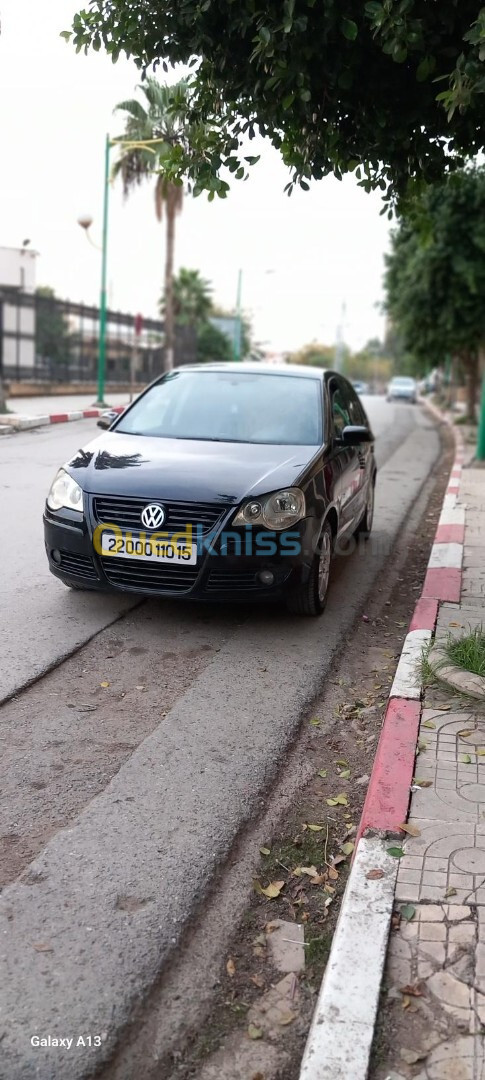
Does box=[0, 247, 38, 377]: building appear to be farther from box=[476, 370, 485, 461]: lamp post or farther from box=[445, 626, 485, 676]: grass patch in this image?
box=[445, 626, 485, 676]: grass patch

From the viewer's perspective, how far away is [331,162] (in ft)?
18.4

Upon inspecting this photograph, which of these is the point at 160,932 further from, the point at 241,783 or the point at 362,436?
the point at 362,436

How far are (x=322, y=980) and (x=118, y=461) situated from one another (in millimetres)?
3544

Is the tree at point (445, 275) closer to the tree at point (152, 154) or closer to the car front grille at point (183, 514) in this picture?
the tree at point (152, 154)

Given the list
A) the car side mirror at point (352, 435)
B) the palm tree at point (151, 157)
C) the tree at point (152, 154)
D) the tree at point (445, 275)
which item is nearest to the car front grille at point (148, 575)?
the car side mirror at point (352, 435)

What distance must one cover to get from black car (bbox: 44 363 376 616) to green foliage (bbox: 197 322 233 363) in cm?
5221

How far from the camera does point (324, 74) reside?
4.68 meters

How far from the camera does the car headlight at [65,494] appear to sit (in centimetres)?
522

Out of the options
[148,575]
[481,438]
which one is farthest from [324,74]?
[481,438]

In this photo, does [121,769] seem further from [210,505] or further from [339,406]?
[339,406]

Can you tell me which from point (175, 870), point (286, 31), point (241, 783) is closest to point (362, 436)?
point (286, 31)

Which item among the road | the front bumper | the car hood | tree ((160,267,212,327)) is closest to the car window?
the car hood

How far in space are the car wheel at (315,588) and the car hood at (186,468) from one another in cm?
48

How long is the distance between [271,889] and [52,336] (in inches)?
1042
